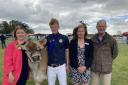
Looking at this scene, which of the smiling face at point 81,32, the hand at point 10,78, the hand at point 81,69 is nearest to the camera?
the hand at point 10,78

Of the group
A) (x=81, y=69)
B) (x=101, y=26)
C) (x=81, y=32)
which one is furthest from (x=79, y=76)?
(x=101, y=26)

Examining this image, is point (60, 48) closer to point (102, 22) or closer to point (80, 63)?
point (80, 63)

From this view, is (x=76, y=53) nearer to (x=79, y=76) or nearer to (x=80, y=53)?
(x=80, y=53)

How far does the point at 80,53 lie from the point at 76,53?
0.28ft

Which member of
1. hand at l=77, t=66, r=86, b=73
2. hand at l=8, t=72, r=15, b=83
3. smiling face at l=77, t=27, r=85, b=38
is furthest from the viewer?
hand at l=77, t=66, r=86, b=73

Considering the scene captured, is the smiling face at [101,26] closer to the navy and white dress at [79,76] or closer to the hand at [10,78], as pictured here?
the navy and white dress at [79,76]

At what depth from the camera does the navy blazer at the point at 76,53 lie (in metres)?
6.11

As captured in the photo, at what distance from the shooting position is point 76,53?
241 inches

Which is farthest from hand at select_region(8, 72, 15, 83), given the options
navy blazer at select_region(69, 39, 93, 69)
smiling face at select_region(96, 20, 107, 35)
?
smiling face at select_region(96, 20, 107, 35)

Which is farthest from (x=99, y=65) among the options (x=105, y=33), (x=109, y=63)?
(x=105, y=33)

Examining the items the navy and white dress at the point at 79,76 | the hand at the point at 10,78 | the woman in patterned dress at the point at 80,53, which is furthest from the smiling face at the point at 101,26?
the hand at the point at 10,78

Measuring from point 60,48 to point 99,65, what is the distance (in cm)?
Answer: 99

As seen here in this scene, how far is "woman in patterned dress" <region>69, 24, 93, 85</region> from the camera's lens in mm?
6094

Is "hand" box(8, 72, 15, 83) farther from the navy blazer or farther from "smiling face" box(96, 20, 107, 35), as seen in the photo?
"smiling face" box(96, 20, 107, 35)
